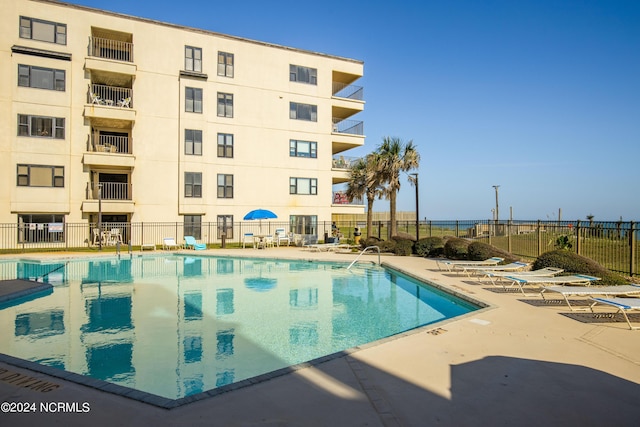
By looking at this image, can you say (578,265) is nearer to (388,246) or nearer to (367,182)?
(388,246)

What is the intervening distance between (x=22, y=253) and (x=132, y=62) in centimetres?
→ 1372

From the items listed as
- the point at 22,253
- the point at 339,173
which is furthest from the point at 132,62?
the point at 339,173

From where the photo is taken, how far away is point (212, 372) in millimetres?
6836

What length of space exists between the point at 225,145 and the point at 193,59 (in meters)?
6.40

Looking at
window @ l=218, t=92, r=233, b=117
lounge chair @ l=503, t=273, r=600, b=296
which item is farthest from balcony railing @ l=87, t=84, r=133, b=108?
lounge chair @ l=503, t=273, r=600, b=296

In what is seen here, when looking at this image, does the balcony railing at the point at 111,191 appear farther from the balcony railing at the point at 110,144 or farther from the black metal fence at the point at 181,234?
the balcony railing at the point at 110,144

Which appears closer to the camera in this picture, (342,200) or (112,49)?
(112,49)

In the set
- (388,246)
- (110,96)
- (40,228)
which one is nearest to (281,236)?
(388,246)

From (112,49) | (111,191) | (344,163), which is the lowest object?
(111,191)

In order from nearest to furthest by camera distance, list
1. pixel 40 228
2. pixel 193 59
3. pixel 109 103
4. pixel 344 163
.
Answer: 1. pixel 40 228
2. pixel 109 103
3. pixel 193 59
4. pixel 344 163

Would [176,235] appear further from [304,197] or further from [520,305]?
[520,305]

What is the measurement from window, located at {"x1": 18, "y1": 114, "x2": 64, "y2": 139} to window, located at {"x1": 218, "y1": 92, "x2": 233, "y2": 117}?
397 inches

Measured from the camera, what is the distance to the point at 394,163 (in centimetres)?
2678

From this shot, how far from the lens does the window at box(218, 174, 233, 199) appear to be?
101 feet
